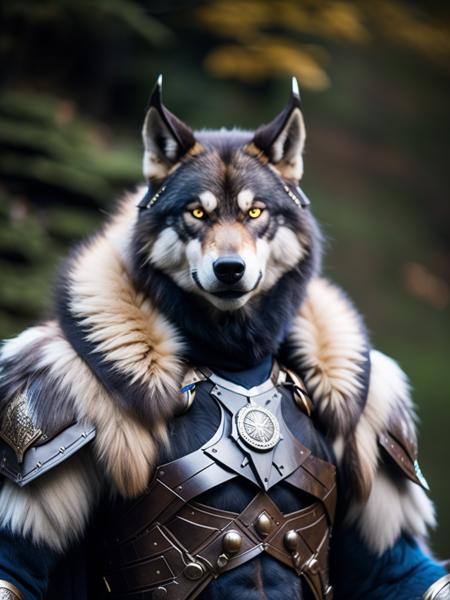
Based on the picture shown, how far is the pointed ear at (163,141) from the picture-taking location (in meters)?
2.73

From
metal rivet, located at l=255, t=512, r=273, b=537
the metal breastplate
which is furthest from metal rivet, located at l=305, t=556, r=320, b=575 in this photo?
metal rivet, located at l=255, t=512, r=273, b=537

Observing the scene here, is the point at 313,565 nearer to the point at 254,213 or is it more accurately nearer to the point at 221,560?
the point at 221,560

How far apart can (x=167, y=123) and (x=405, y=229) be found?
241 inches

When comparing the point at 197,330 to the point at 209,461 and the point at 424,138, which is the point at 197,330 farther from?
the point at 424,138

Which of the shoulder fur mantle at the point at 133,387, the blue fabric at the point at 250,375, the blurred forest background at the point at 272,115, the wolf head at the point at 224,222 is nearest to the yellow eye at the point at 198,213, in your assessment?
the wolf head at the point at 224,222

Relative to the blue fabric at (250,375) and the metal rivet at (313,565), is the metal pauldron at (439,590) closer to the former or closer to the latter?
the metal rivet at (313,565)

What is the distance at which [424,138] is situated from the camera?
9008 millimetres

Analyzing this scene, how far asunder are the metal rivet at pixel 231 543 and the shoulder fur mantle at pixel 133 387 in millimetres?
287

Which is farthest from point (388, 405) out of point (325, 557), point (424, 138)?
point (424, 138)

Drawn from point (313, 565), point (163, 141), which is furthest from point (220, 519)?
point (163, 141)

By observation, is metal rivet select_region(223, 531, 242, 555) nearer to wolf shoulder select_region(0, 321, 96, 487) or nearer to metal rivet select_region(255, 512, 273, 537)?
metal rivet select_region(255, 512, 273, 537)

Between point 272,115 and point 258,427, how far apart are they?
6.08 meters

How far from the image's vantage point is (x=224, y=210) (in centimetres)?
269

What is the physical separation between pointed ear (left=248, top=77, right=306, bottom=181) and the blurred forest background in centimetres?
224
